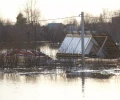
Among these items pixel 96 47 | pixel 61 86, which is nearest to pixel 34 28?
pixel 96 47

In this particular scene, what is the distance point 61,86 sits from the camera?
1429 cm

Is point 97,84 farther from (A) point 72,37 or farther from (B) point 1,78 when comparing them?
(A) point 72,37

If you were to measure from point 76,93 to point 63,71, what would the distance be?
6.46 metres

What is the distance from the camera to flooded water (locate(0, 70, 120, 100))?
12.1 m

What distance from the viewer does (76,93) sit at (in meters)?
12.6

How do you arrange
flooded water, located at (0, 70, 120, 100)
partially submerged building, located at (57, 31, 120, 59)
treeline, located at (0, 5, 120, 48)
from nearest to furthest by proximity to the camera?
1. flooded water, located at (0, 70, 120, 100)
2. partially submerged building, located at (57, 31, 120, 59)
3. treeline, located at (0, 5, 120, 48)

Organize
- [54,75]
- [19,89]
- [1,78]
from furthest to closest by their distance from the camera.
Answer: [54,75] → [1,78] → [19,89]

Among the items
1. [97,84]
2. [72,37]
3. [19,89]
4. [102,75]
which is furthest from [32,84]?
[72,37]

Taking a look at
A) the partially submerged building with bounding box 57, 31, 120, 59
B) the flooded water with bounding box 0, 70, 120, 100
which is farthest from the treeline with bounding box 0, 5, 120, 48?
the flooded water with bounding box 0, 70, 120, 100

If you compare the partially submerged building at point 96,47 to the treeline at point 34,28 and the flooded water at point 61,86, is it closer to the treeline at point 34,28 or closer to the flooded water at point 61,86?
the treeline at point 34,28

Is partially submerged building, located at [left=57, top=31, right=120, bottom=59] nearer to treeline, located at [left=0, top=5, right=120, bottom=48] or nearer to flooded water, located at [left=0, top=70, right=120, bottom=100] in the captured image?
treeline, located at [left=0, top=5, right=120, bottom=48]

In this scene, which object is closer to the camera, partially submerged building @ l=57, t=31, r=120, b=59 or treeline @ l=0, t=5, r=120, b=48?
partially submerged building @ l=57, t=31, r=120, b=59

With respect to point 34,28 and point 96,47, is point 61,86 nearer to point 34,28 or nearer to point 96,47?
point 96,47

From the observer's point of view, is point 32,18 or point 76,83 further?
point 32,18
